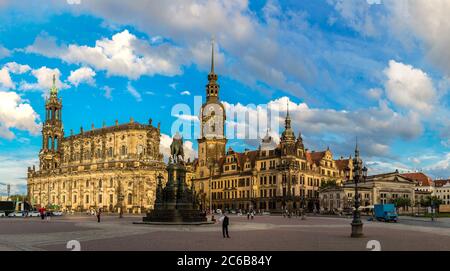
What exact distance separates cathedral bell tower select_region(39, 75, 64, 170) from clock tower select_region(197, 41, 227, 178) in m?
39.8

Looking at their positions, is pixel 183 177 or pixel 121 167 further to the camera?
pixel 121 167

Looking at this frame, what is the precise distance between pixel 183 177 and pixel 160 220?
15.9ft

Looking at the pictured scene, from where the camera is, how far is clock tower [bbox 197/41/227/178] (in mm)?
115125

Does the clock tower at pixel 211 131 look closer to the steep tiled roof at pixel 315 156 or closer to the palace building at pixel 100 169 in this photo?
the palace building at pixel 100 169

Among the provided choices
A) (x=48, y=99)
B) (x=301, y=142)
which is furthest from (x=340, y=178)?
(x=48, y=99)

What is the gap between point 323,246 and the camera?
2227cm

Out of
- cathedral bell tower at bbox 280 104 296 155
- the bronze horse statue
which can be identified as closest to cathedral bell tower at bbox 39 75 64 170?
cathedral bell tower at bbox 280 104 296 155

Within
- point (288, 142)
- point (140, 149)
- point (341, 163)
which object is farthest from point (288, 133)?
point (140, 149)

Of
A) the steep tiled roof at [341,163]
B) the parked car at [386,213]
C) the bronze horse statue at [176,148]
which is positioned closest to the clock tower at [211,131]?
the steep tiled roof at [341,163]

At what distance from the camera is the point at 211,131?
117m

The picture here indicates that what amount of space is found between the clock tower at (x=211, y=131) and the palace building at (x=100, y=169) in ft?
33.7

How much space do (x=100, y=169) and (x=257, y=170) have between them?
35.5 m

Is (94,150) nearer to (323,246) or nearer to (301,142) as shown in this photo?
(301,142)

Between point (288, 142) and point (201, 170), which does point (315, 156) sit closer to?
point (288, 142)
